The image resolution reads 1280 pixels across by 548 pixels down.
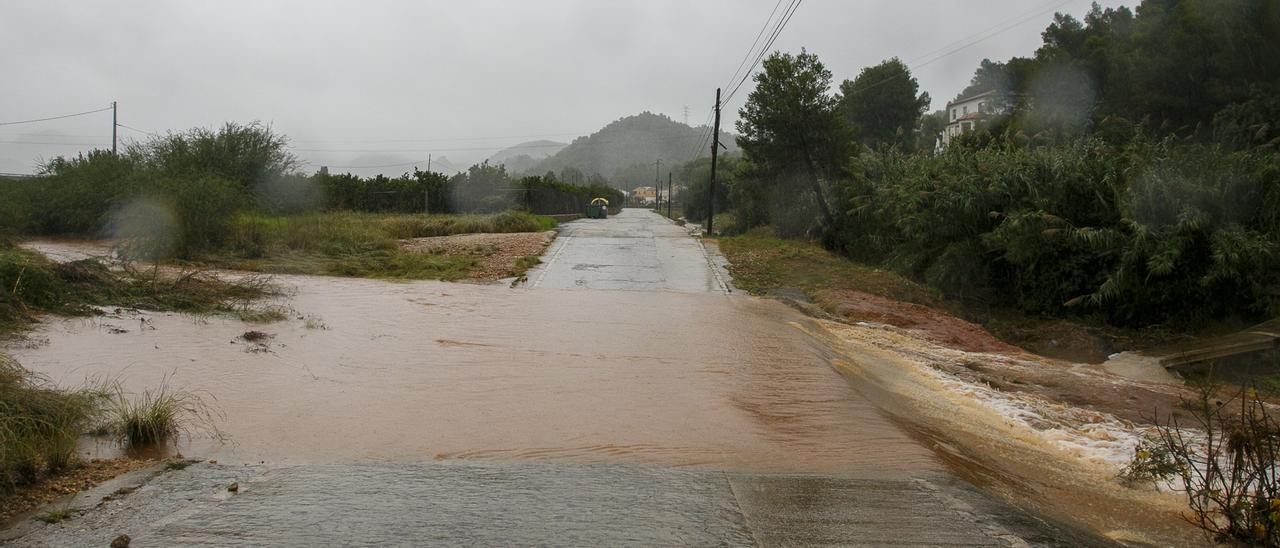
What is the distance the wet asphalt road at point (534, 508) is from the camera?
480cm

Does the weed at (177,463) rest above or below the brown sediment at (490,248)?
below

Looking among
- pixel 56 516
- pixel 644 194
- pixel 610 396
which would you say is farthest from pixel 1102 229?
pixel 644 194

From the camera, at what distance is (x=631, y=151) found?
19212 centimetres

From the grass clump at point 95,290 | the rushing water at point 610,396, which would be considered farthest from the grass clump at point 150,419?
the grass clump at point 95,290

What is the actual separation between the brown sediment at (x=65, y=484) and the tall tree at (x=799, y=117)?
1215 inches

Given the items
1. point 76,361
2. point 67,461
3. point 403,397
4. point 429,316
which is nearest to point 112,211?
point 429,316

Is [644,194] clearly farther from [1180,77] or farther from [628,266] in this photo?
[628,266]

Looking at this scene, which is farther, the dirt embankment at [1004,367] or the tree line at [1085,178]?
the tree line at [1085,178]

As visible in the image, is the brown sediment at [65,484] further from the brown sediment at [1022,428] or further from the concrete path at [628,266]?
the concrete path at [628,266]

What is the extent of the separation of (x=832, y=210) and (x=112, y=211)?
2277 cm

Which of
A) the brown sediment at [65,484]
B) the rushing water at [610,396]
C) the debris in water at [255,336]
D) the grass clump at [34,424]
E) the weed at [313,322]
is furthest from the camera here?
the weed at [313,322]

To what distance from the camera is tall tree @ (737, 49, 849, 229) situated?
3527cm

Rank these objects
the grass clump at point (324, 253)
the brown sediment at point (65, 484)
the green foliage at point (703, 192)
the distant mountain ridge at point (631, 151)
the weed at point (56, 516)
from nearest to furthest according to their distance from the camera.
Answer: the weed at point (56, 516)
the brown sediment at point (65, 484)
the grass clump at point (324, 253)
the green foliage at point (703, 192)
the distant mountain ridge at point (631, 151)

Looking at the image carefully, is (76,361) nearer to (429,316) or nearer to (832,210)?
(429,316)
